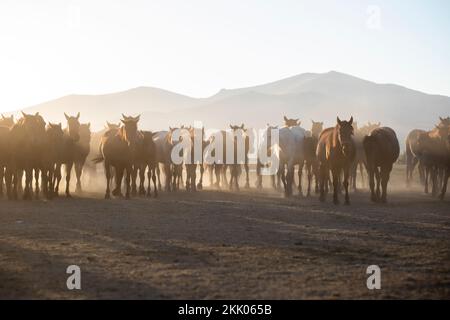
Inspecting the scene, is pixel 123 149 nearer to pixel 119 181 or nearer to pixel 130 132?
pixel 130 132

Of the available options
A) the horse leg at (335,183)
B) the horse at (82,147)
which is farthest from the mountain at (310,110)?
the horse leg at (335,183)

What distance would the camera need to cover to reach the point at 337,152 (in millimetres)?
17359

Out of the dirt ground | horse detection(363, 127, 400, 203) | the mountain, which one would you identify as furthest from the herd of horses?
the mountain

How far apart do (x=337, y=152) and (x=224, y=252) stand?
29.5 feet

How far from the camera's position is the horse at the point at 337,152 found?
16.7m

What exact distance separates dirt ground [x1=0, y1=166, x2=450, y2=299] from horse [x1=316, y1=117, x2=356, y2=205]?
4.95ft

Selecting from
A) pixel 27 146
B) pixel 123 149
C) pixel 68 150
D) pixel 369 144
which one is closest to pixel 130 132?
pixel 123 149

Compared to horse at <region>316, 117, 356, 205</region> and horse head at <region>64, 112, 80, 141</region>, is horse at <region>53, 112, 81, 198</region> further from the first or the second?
horse at <region>316, 117, 356, 205</region>

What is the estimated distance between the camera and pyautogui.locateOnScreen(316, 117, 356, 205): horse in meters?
16.7

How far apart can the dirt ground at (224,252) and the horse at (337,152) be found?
151 cm

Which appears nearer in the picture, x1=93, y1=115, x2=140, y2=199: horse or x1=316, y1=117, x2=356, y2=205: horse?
x1=316, y1=117, x2=356, y2=205: horse

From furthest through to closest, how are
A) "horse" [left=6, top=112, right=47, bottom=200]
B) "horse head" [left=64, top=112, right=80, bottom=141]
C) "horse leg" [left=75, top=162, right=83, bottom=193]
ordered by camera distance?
1. "horse leg" [left=75, top=162, right=83, bottom=193]
2. "horse head" [left=64, top=112, right=80, bottom=141]
3. "horse" [left=6, top=112, right=47, bottom=200]

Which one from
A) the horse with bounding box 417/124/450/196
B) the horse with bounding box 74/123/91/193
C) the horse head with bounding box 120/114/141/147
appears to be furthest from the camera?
the horse with bounding box 74/123/91/193
